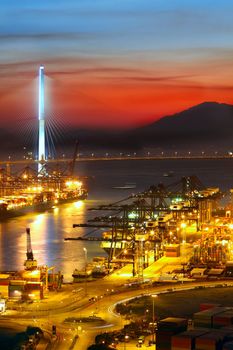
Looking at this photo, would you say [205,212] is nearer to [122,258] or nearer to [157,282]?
[122,258]

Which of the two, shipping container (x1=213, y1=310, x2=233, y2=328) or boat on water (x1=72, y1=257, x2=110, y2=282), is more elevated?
boat on water (x1=72, y1=257, x2=110, y2=282)

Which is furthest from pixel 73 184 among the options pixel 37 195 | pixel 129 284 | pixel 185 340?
pixel 185 340

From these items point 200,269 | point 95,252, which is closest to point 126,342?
point 200,269

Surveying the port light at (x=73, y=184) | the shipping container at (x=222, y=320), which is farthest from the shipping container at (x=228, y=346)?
the port light at (x=73, y=184)

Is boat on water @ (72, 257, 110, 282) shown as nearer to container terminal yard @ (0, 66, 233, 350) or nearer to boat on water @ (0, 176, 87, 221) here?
container terminal yard @ (0, 66, 233, 350)

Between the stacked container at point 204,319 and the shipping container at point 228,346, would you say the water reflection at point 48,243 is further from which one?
the shipping container at point 228,346

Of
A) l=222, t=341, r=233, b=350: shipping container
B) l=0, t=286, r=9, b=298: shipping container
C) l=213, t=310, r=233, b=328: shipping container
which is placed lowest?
l=222, t=341, r=233, b=350: shipping container

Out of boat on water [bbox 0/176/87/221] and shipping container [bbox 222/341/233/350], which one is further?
boat on water [bbox 0/176/87/221]

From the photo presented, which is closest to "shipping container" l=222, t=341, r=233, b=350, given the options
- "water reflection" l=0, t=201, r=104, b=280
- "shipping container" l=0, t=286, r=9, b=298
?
"shipping container" l=0, t=286, r=9, b=298

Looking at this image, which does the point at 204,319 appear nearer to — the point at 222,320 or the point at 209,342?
the point at 222,320
